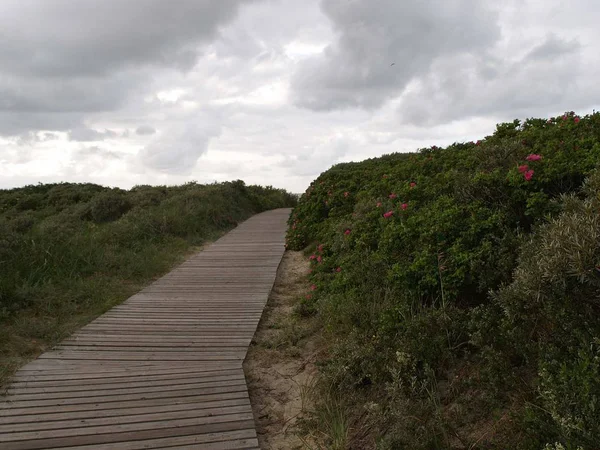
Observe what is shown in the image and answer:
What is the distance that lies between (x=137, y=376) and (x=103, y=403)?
21.1 inches

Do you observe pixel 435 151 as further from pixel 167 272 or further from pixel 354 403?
pixel 354 403

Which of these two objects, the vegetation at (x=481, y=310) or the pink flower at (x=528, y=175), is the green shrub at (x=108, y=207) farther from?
the pink flower at (x=528, y=175)

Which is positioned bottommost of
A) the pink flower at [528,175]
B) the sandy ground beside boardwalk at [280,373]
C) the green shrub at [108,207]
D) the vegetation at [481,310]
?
the sandy ground beside boardwalk at [280,373]

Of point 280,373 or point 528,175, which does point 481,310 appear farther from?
point 280,373

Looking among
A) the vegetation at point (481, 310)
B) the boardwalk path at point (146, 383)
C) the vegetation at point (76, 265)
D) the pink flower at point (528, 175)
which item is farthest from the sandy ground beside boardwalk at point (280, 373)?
the pink flower at point (528, 175)

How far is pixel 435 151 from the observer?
973cm

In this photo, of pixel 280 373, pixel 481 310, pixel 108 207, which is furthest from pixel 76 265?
pixel 108 207

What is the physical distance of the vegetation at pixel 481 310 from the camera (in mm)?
2930

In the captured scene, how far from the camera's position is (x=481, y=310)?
13.0ft

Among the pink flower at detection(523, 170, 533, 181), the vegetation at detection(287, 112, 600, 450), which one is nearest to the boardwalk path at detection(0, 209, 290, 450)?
the vegetation at detection(287, 112, 600, 450)

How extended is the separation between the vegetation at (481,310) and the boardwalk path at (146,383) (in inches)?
37.6

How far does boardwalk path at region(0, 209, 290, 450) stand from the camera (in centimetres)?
347

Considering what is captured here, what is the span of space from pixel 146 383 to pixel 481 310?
119 inches

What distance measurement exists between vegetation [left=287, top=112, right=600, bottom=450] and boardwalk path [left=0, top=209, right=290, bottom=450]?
3.14 ft
